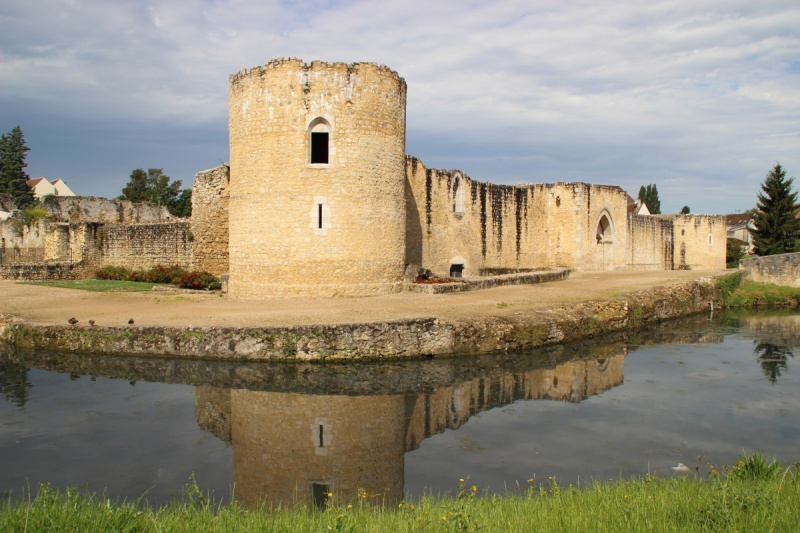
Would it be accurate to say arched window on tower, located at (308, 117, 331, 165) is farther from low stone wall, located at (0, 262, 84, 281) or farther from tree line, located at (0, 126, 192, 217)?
tree line, located at (0, 126, 192, 217)

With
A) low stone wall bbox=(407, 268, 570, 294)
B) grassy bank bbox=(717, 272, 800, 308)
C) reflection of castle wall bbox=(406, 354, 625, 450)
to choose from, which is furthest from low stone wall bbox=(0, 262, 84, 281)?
grassy bank bbox=(717, 272, 800, 308)

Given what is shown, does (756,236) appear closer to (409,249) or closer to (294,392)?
(409,249)

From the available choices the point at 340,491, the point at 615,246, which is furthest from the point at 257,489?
the point at 615,246

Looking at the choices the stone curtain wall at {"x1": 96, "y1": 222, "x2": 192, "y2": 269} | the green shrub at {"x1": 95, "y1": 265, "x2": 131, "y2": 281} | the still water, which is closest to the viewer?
the still water

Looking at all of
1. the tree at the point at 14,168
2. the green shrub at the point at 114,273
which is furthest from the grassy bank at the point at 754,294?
the tree at the point at 14,168

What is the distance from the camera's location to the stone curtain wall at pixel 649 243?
30.8 meters

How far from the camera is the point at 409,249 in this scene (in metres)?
19.1

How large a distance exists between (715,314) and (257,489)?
1693 centimetres

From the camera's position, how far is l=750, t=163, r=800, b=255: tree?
35.2 meters

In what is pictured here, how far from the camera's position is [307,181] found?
46.8 feet

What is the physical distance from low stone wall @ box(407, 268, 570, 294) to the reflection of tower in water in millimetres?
5867

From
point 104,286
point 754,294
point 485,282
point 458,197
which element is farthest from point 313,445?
point 754,294

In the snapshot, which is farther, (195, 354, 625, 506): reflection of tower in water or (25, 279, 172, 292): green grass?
(25, 279, 172, 292): green grass

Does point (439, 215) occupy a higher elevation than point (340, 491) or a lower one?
higher
